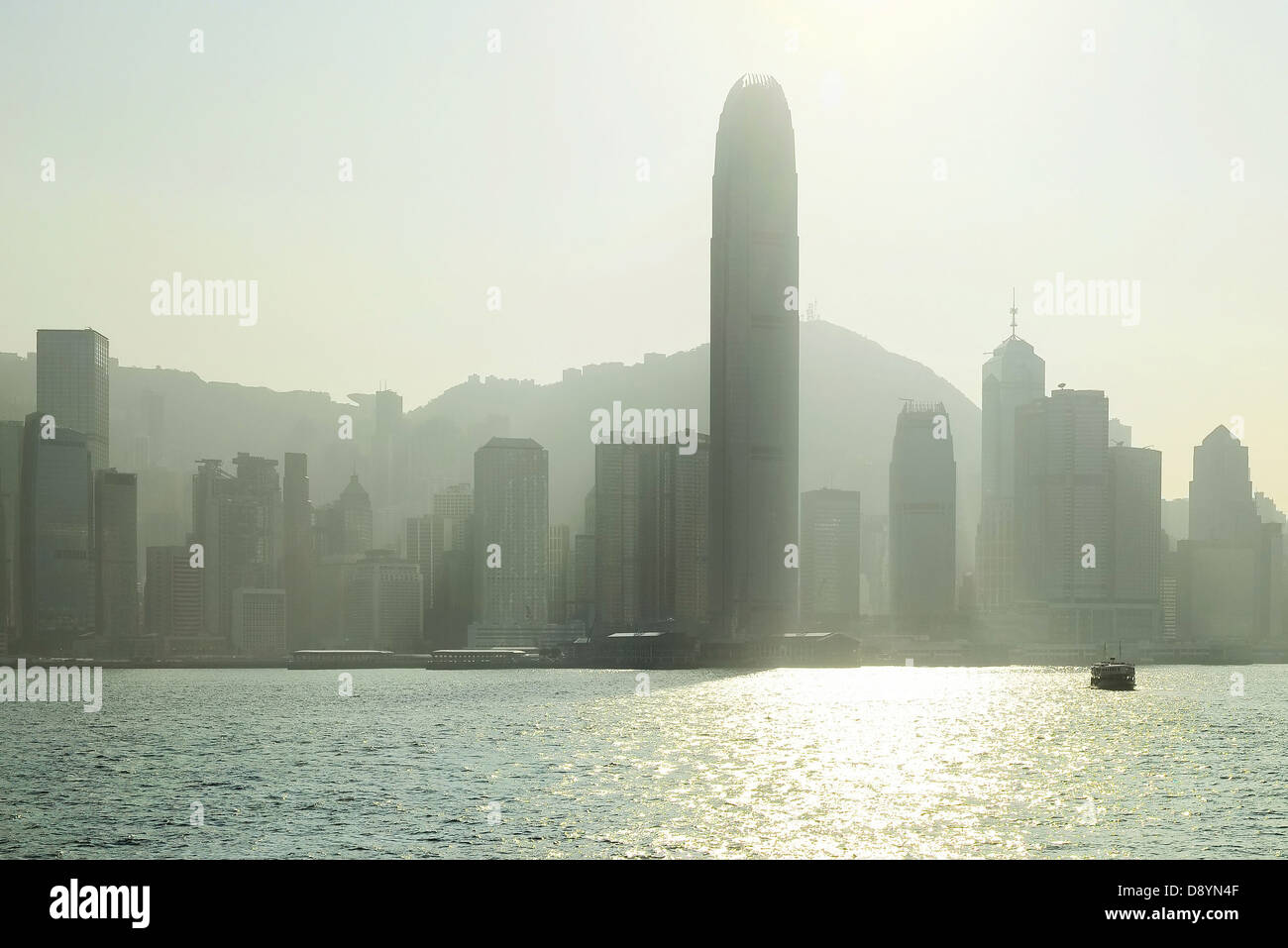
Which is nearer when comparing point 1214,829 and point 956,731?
point 1214,829

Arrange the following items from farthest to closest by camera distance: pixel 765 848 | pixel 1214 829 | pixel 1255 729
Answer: pixel 1255 729, pixel 1214 829, pixel 765 848

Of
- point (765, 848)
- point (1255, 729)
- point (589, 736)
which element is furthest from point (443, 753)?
point (1255, 729)
